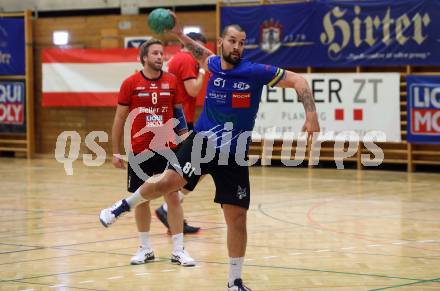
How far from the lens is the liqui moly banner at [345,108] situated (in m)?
19.5

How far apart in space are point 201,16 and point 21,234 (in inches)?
452

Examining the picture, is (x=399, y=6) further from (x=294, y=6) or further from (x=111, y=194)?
(x=111, y=194)

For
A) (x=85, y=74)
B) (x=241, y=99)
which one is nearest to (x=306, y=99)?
(x=241, y=99)

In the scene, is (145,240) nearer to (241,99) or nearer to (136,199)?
(136,199)

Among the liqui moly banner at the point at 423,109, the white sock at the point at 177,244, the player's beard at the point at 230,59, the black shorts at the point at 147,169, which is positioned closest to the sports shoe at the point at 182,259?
the white sock at the point at 177,244

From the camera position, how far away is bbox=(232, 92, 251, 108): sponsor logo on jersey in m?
7.38

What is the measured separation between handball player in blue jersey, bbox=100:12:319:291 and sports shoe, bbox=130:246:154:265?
137 centimetres

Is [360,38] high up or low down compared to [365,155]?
up

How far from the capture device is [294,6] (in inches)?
803

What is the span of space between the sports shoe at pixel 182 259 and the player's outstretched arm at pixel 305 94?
7.22ft

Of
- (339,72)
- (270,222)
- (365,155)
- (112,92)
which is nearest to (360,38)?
(339,72)

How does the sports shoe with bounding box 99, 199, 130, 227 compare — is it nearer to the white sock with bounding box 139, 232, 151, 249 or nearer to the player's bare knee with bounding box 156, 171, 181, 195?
the player's bare knee with bounding box 156, 171, 181, 195

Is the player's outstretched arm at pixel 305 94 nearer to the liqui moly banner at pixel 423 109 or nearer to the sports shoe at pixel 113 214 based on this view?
the sports shoe at pixel 113 214

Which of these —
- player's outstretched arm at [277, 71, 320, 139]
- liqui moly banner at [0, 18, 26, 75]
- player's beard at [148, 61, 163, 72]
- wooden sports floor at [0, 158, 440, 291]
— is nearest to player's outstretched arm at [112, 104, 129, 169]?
player's beard at [148, 61, 163, 72]
